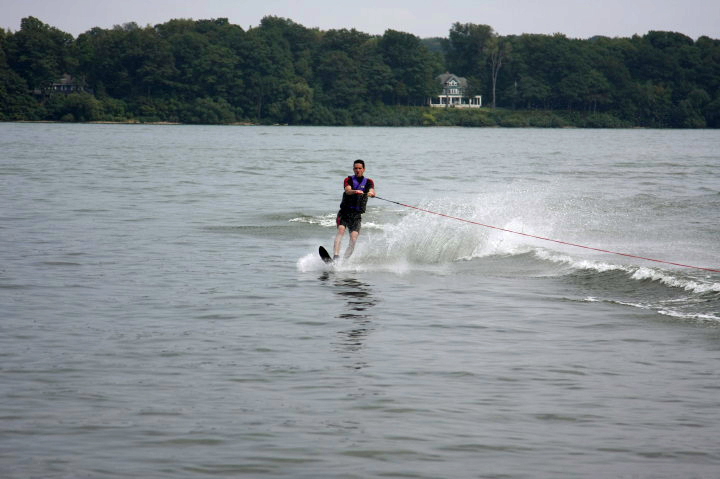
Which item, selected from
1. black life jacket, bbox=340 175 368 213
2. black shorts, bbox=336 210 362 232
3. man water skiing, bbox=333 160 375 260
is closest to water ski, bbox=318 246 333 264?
man water skiing, bbox=333 160 375 260

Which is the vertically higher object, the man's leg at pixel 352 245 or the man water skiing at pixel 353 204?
the man water skiing at pixel 353 204

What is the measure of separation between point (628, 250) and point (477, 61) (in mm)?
169710

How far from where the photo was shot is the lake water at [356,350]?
655cm

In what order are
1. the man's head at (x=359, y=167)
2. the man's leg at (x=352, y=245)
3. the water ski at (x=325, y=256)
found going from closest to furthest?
1. the water ski at (x=325, y=256)
2. the man's head at (x=359, y=167)
3. the man's leg at (x=352, y=245)

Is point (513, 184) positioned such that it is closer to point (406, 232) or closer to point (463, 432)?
point (406, 232)

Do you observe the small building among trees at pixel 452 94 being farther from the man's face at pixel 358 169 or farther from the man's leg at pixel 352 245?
the man's face at pixel 358 169

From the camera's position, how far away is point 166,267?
14.3m

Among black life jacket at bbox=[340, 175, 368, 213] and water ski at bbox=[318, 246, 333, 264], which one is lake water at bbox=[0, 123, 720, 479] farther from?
black life jacket at bbox=[340, 175, 368, 213]

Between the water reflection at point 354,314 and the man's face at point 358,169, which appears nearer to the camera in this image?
the water reflection at point 354,314

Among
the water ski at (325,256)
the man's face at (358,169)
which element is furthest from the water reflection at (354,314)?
the man's face at (358,169)

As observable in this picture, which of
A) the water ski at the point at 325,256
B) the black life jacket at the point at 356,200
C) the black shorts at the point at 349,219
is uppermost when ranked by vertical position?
the black life jacket at the point at 356,200

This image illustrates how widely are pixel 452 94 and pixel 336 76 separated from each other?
24506mm

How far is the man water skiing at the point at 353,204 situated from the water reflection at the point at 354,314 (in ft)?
2.91

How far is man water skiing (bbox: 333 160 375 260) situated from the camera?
14750 mm
